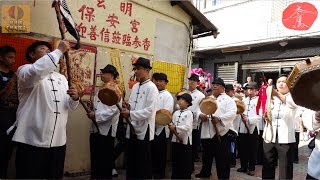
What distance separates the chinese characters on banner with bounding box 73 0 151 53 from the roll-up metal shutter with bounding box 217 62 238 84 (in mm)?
7552

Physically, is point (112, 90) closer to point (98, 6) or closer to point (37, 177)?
point (37, 177)

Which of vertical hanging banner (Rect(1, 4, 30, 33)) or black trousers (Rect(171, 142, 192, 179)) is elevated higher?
vertical hanging banner (Rect(1, 4, 30, 33))

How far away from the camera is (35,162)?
11.7 ft

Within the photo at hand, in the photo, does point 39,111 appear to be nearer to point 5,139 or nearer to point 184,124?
point 5,139

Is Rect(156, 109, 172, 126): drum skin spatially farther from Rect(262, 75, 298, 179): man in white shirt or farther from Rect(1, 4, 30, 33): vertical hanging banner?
Rect(1, 4, 30, 33): vertical hanging banner

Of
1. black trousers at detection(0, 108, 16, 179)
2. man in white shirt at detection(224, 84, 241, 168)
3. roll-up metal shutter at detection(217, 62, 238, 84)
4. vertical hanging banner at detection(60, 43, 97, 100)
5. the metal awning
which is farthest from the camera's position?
roll-up metal shutter at detection(217, 62, 238, 84)

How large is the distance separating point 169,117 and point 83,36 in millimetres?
2166

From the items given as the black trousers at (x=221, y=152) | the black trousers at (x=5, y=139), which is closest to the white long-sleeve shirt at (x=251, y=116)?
the black trousers at (x=221, y=152)

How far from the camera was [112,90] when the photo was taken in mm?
4871

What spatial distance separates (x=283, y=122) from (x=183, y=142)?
71.6 inches

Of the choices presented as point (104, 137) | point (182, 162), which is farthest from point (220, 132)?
point (104, 137)

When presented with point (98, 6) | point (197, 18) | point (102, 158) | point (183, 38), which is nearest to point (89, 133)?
point (102, 158)

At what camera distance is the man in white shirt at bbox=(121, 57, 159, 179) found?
208 inches

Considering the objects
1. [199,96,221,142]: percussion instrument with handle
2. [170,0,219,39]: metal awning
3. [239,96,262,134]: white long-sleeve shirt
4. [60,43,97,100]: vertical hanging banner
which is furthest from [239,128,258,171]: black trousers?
[60,43,97,100]: vertical hanging banner
